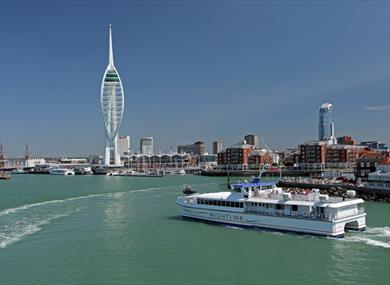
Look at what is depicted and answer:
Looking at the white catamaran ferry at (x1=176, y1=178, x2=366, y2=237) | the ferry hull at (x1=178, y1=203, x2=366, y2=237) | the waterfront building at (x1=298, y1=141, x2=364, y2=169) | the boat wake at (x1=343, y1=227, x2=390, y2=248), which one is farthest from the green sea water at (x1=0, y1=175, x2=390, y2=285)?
the waterfront building at (x1=298, y1=141, x2=364, y2=169)

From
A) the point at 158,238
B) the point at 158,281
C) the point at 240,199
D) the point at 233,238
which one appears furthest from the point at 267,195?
the point at 158,281

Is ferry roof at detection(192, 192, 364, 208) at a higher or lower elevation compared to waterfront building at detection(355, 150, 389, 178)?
lower

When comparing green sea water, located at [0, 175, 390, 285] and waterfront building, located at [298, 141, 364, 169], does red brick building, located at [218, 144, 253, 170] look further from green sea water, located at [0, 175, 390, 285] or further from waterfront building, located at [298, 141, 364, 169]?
green sea water, located at [0, 175, 390, 285]

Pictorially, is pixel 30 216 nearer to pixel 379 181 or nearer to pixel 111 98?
pixel 379 181

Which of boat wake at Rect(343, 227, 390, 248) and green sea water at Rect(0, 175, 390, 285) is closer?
green sea water at Rect(0, 175, 390, 285)

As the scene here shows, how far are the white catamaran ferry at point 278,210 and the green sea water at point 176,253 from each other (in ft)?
2.33

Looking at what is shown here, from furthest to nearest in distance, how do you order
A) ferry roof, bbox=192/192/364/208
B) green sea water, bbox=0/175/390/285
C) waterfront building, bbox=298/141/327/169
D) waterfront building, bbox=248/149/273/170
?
waterfront building, bbox=248/149/273/170, waterfront building, bbox=298/141/327/169, ferry roof, bbox=192/192/364/208, green sea water, bbox=0/175/390/285

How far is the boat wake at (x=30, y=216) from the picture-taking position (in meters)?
27.0

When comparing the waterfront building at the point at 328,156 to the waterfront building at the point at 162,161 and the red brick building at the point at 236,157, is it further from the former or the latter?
the waterfront building at the point at 162,161

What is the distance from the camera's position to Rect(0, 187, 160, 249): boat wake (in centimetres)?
2695

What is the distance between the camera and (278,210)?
89.7ft

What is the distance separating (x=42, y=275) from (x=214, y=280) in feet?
25.6

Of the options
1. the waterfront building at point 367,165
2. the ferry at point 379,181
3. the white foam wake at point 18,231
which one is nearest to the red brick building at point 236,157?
the waterfront building at point 367,165

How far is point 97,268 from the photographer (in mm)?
19422
